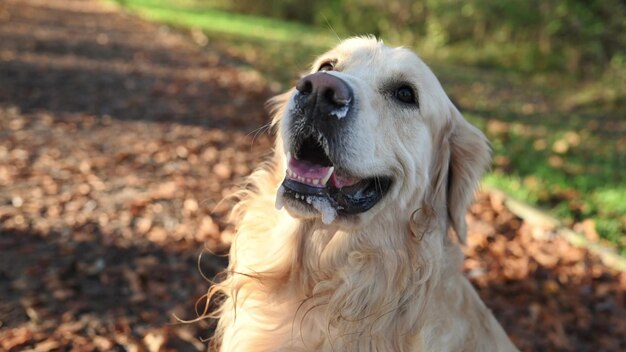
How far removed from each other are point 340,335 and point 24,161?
461 cm

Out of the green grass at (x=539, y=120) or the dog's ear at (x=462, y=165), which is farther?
the green grass at (x=539, y=120)

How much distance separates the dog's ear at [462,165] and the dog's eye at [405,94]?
1.00ft

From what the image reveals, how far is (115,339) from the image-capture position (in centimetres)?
354

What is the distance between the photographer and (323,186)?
2.59m

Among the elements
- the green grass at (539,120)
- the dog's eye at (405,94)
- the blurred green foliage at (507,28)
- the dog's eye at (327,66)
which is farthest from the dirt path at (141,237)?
the blurred green foliage at (507,28)

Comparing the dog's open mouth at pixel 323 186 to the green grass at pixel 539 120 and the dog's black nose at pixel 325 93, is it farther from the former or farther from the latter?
the green grass at pixel 539 120

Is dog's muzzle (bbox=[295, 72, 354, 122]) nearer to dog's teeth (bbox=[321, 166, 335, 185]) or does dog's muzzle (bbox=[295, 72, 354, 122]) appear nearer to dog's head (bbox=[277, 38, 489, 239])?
dog's head (bbox=[277, 38, 489, 239])

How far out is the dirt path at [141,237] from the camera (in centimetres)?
376

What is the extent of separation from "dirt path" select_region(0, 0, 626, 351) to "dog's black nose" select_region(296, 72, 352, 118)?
1.43 metres

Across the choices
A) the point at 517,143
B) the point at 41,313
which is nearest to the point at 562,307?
the point at 41,313

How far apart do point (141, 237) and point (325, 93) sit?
2.86 metres

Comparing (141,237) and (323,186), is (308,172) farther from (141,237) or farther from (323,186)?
(141,237)

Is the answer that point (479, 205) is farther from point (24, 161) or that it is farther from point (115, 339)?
point (24, 161)

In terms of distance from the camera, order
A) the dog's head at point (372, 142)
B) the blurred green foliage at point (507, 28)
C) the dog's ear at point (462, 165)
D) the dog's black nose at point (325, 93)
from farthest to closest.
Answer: the blurred green foliage at point (507, 28), the dog's ear at point (462, 165), the dog's head at point (372, 142), the dog's black nose at point (325, 93)
